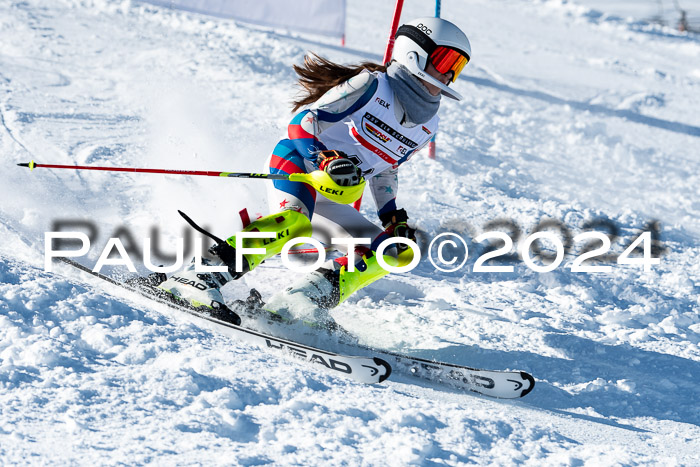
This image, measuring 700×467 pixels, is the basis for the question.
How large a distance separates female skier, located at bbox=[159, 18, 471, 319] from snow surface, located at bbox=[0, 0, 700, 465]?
1.34 feet

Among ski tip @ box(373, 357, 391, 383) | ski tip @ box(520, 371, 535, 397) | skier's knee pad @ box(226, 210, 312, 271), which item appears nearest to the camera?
ski tip @ box(373, 357, 391, 383)

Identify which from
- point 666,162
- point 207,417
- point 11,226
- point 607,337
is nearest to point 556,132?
point 666,162

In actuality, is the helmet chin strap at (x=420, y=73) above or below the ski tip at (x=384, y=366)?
above

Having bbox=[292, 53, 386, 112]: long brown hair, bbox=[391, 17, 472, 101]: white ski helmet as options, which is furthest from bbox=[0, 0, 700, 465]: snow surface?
bbox=[391, 17, 472, 101]: white ski helmet

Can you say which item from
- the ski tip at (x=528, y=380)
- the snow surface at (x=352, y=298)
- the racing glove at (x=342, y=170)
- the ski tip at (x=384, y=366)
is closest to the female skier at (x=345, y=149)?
the racing glove at (x=342, y=170)

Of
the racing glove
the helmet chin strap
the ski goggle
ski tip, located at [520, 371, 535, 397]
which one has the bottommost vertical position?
ski tip, located at [520, 371, 535, 397]

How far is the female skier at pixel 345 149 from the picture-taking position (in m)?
3.89

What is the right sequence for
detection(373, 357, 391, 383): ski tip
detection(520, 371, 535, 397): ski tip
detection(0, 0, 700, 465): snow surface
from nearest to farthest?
detection(0, 0, 700, 465): snow surface, detection(373, 357, 391, 383): ski tip, detection(520, 371, 535, 397): ski tip

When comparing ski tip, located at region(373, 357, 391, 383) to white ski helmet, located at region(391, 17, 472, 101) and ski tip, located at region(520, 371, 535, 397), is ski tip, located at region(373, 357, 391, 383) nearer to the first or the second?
ski tip, located at region(520, 371, 535, 397)

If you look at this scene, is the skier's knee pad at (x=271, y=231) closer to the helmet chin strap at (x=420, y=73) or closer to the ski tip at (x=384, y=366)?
the ski tip at (x=384, y=366)

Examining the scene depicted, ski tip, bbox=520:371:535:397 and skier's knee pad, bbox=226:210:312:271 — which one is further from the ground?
skier's knee pad, bbox=226:210:312:271

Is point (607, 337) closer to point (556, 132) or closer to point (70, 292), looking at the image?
point (70, 292)

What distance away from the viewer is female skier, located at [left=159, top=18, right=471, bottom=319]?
389cm

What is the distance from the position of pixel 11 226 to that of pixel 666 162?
738cm
